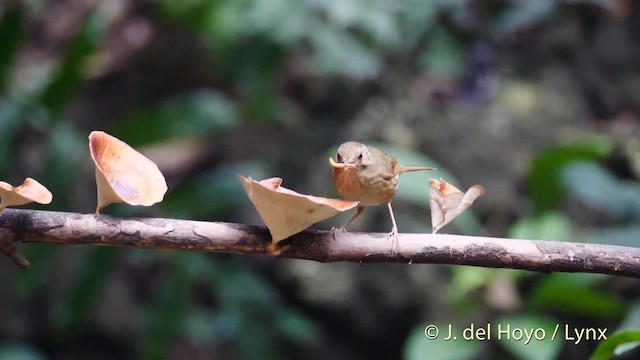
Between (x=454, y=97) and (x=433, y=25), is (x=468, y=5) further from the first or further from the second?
(x=454, y=97)

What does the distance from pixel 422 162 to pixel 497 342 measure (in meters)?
0.57

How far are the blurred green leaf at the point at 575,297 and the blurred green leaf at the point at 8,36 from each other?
5.46 feet

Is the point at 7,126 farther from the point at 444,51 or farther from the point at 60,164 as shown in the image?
the point at 444,51

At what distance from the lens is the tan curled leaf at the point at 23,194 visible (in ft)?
1.95

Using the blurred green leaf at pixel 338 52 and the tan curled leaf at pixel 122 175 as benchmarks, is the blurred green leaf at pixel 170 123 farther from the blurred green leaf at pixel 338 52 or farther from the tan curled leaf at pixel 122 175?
the tan curled leaf at pixel 122 175

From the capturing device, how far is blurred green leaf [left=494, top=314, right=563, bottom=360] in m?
1.50

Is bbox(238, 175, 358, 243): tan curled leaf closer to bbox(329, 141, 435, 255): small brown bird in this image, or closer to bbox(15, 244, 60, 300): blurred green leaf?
bbox(329, 141, 435, 255): small brown bird

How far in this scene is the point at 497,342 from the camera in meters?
1.85

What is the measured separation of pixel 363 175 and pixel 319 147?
1820 mm

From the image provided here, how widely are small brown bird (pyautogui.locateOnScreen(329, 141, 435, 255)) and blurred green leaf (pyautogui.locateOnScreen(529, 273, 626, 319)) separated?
3.43ft

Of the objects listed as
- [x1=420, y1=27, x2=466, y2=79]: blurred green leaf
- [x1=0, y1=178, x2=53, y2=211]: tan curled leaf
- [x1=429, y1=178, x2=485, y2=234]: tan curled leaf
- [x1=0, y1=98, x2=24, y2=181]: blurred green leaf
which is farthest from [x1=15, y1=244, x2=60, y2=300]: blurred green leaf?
[x1=420, y1=27, x2=466, y2=79]: blurred green leaf

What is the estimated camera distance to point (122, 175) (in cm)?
66

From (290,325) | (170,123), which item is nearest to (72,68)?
(170,123)

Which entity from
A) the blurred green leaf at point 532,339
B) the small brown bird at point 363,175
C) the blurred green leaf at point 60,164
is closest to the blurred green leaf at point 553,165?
the blurred green leaf at point 532,339
